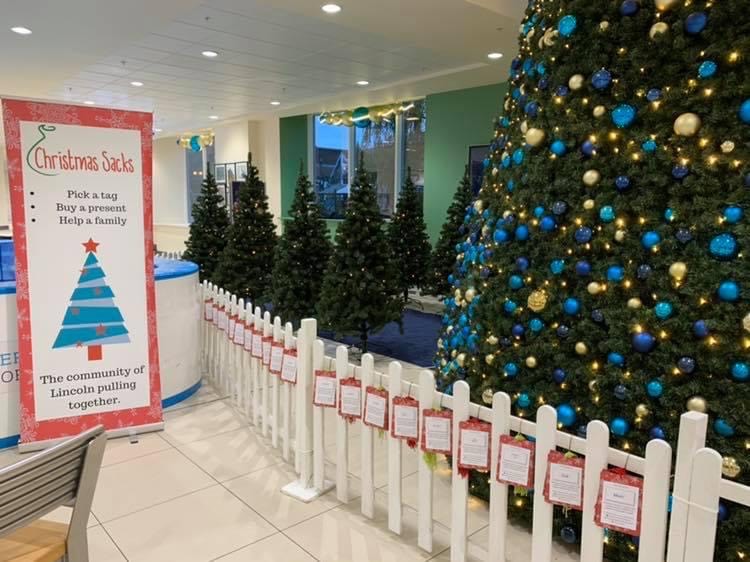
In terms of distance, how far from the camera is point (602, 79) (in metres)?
2.29

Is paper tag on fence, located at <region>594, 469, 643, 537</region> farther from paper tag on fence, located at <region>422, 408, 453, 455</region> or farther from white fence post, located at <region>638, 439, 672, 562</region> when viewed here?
paper tag on fence, located at <region>422, 408, 453, 455</region>

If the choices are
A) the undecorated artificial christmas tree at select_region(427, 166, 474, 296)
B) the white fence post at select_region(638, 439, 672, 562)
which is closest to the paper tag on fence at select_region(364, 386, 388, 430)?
the white fence post at select_region(638, 439, 672, 562)

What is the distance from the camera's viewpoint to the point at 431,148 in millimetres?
10180

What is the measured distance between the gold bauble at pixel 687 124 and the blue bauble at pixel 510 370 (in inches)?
46.6

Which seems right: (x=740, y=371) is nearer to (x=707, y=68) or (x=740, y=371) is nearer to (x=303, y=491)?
(x=707, y=68)

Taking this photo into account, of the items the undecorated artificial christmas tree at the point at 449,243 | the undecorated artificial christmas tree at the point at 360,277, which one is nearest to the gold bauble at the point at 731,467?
the undecorated artificial christmas tree at the point at 360,277

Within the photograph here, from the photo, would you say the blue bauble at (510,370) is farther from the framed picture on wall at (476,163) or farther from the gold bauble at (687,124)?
the framed picture on wall at (476,163)

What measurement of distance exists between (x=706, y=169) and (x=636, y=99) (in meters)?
0.41

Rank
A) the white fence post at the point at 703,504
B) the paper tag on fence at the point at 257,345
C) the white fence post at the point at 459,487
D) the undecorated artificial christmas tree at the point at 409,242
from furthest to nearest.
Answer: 1. the undecorated artificial christmas tree at the point at 409,242
2. the paper tag on fence at the point at 257,345
3. the white fence post at the point at 459,487
4. the white fence post at the point at 703,504

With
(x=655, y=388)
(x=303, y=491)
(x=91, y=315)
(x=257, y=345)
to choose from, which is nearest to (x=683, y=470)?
(x=655, y=388)

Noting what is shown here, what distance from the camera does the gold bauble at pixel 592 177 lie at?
233 cm

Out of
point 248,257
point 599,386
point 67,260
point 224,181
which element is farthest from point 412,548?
point 224,181

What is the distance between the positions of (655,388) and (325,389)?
5.06 ft

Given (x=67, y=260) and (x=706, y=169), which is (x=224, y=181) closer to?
(x=67, y=260)
